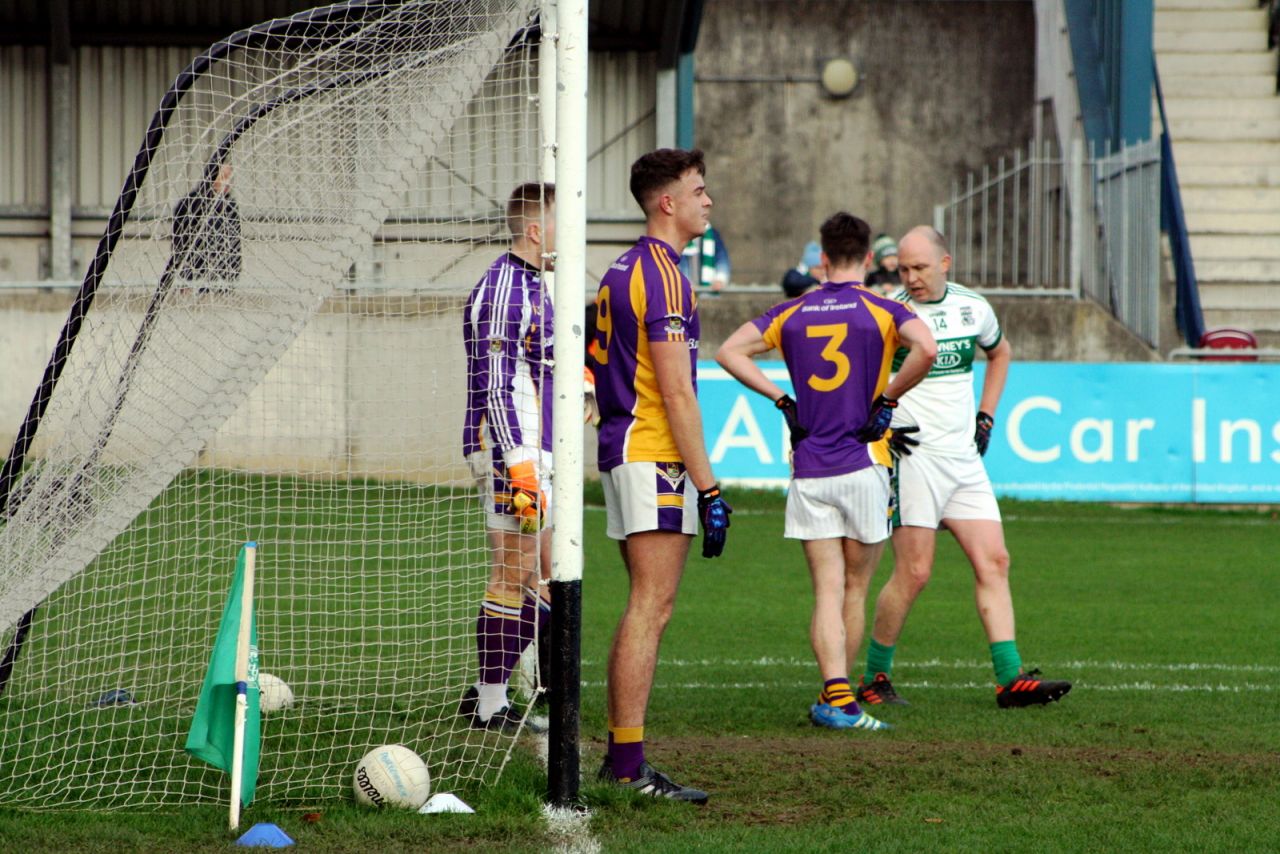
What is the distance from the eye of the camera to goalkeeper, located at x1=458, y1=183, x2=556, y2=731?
7.14 meters

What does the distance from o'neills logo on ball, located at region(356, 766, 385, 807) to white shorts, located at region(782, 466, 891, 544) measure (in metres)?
2.44

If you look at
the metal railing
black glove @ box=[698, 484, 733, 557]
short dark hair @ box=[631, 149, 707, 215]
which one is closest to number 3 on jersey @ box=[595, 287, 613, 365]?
short dark hair @ box=[631, 149, 707, 215]

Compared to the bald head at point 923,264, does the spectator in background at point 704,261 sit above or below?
above

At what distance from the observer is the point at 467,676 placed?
26.0ft

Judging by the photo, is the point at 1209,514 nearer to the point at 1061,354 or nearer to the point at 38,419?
the point at 1061,354

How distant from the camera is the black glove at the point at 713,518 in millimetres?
5711

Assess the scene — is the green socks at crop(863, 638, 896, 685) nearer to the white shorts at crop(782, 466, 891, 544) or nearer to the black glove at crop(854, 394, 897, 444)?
the white shorts at crop(782, 466, 891, 544)

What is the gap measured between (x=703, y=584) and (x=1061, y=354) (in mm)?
7664

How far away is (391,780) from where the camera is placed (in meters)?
5.54

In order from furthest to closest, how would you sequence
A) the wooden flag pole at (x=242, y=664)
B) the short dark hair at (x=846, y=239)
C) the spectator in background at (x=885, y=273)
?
the spectator in background at (x=885, y=273) < the short dark hair at (x=846, y=239) < the wooden flag pole at (x=242, y=664)

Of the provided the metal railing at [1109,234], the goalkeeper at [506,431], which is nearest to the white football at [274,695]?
the goalkeeper at [506,431]

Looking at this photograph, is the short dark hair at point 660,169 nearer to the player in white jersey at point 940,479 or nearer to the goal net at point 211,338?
the goal net at point 211,338

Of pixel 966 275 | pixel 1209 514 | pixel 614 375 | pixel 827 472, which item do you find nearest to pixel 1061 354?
pixel 1209 514

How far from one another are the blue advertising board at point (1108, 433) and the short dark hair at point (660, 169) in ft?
34.0
